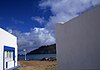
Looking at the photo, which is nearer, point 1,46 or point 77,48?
point 77,48

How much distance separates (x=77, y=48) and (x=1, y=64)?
9279 millimetres

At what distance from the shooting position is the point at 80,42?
12.6m

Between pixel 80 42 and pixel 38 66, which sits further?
pixel 38 66

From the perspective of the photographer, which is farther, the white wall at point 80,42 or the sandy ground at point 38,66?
the sandy ground at point 38,66

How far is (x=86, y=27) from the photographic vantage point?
11906 mm

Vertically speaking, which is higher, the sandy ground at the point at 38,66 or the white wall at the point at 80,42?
the white wall at the point at 80,42

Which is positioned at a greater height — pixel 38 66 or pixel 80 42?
pixel 80 42

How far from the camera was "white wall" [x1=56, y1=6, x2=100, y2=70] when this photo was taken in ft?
36.0

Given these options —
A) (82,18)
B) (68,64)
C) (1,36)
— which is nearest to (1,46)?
(1,36)

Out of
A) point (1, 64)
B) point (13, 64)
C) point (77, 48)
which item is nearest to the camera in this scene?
point (77, 48)

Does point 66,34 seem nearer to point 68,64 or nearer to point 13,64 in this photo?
point 68,64

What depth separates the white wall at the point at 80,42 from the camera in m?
11.0

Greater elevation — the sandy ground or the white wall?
the white wall

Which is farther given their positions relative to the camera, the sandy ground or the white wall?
the sandy ground
